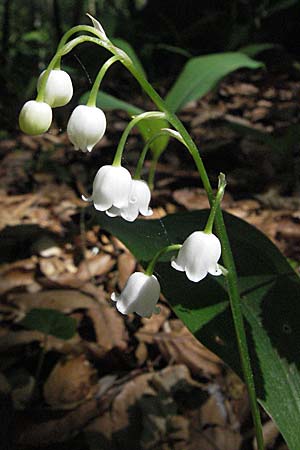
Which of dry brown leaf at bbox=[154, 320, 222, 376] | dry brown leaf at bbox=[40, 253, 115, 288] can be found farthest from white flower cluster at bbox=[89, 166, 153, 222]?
dry brown leaf at bbox=[40, 253, 115, 288]

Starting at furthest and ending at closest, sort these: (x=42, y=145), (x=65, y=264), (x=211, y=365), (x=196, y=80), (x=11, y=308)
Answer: (x=42, y=145), (x=196, y=80), (x=65, y=264), (x=11, y=308), (x=211, y=365)

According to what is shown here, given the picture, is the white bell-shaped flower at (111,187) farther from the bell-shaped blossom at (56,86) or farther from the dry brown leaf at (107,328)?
the dry brown leaf at (107,328)

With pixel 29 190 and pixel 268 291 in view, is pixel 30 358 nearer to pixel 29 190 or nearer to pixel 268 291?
pixel 268 291

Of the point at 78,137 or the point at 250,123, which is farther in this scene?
the point at 250,123

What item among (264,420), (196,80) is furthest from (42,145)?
(264,420)

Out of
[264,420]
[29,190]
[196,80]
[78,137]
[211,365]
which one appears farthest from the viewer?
[29,190]

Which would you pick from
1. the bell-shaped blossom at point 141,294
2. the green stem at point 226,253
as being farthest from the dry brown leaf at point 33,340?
the green stem at point 226,253

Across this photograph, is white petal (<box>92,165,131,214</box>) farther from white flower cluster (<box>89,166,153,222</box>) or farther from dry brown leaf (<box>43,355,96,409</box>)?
dry brown leaf (<box>43,355,96,409</box>)
